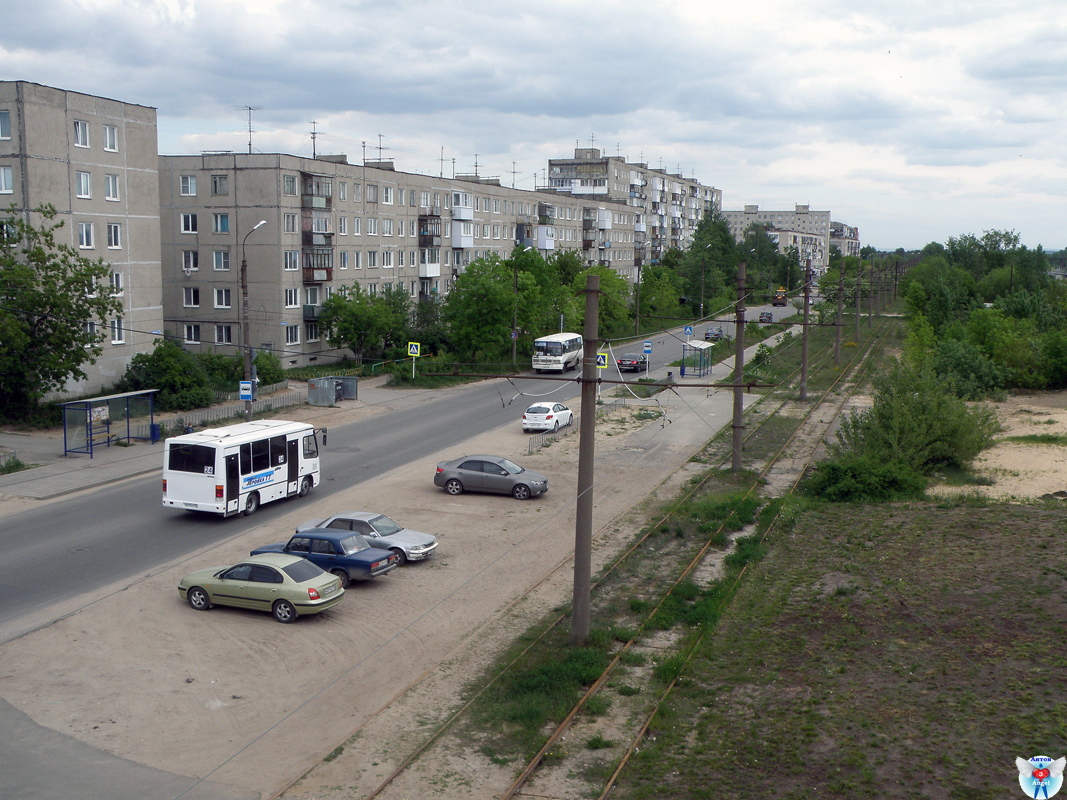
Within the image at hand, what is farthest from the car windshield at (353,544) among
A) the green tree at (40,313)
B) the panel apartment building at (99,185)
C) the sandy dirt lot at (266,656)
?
the panel apartment building at (99,185)

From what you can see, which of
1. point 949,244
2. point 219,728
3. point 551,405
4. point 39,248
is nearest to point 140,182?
point 39,248

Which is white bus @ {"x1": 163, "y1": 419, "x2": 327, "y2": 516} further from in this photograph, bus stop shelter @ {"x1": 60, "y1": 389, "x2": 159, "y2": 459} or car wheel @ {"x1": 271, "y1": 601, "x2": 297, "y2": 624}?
bus stop shelter @ {"x1": 60, "y1": 389, "x2": 159, "y2": 459}

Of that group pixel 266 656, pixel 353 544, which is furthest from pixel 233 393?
pixel 266 656

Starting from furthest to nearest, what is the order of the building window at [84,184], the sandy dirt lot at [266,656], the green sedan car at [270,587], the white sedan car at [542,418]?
the building window at [84,184] < the white sedan car at [542,418] < the green sedan car at [270,587] < the sandy dirt lot at [266,656]

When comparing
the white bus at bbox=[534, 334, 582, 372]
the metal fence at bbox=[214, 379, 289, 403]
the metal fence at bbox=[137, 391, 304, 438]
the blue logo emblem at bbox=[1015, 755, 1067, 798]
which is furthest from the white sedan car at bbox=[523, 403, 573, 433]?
the blue logo emblem at bbox=[1015, 755, 1067, 798]

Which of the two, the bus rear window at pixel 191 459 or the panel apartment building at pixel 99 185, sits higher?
the panel apartment building at pixel 99 185

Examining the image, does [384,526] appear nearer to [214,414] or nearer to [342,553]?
[342,553]

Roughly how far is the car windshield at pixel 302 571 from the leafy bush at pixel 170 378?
24036 millimetres

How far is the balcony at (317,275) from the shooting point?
170 feet

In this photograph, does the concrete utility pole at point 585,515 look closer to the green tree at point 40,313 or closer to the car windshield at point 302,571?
the car windshield at point 302,571

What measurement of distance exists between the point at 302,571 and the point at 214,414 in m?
22.7

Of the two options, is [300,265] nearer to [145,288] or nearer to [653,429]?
[145,288]

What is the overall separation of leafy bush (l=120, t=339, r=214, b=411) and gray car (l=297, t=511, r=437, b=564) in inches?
810

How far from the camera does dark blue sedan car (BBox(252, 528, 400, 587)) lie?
1778cm
